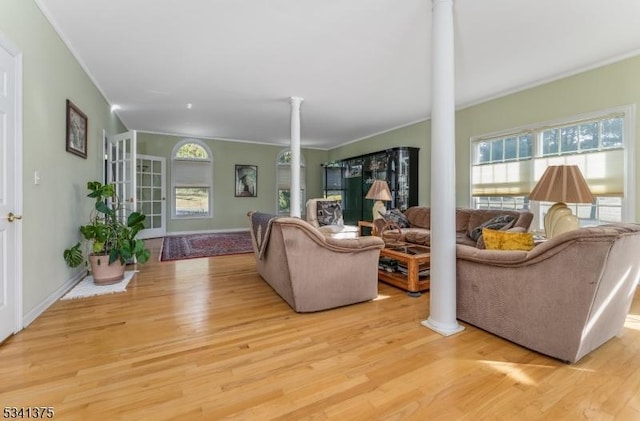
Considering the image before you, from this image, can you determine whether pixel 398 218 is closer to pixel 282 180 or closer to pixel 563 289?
pixel 563 289

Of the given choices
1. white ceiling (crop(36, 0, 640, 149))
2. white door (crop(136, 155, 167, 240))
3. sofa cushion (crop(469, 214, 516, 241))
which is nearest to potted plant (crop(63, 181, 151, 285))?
white ceiling (crop(36, 0, 640, 149))

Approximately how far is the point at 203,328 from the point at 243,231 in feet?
20.1

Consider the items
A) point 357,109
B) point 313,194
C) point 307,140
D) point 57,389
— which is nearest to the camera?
point 57,389

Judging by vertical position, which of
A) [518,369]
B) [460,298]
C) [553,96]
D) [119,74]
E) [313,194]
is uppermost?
[119,74]

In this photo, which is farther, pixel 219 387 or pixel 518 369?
pixel 518 369

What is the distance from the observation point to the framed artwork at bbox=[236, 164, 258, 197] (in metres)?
8.23

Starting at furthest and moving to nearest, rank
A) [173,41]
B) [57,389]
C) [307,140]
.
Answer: [307,140] → [173,41] → [57,389]

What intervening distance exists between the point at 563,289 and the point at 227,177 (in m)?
7.62

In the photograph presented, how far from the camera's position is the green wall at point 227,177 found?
7.33 meters

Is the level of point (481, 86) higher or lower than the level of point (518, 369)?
higher

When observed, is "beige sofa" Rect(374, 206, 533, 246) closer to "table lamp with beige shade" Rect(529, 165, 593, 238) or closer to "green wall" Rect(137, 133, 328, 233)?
"table lamp with beige shade" Rect(529, 165, 593, 238)

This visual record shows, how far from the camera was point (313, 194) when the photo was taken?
9367 mm

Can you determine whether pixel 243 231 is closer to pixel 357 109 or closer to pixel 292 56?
pixel 357 109

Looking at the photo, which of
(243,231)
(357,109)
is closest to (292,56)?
(357,109)
